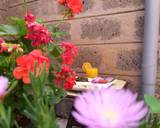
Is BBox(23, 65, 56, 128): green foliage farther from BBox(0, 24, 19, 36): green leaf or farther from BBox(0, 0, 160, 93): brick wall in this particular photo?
BBox(0, 0, 160, 93): brick wall

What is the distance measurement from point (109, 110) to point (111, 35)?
1587mm

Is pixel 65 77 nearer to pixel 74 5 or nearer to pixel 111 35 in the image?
pixel 74 5

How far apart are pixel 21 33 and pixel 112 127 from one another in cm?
74

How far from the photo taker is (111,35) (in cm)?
176

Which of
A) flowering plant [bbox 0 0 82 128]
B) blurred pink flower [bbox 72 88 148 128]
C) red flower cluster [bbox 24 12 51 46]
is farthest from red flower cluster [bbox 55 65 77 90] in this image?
blurred pink flower [bbox 72 88 148 128]

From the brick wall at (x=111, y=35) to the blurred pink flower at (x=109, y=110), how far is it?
1456 mm

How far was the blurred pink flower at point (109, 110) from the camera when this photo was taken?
0.18 meters

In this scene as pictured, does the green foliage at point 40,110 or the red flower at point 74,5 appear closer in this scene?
the green foliage at point 40,110

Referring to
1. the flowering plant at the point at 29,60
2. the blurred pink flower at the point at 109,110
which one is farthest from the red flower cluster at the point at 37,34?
the blurred pink flower at the point at 109,110

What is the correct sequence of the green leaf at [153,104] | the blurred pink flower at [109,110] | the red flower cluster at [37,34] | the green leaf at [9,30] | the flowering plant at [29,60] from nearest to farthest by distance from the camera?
the blurred pink flower at [109,110]
the green leaf at [153,104]
the flowering plant at [29,60]
the red flower cluster at [37,34]
the green leaf at [9,30]

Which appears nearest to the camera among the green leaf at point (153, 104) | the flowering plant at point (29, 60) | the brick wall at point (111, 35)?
the green leaf at point (153, 104)

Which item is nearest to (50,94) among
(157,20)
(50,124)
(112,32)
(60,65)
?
(60,65)

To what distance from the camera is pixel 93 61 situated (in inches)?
72.6

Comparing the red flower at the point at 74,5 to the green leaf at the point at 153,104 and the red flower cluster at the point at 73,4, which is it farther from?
the green leaf at the point at 153,104
